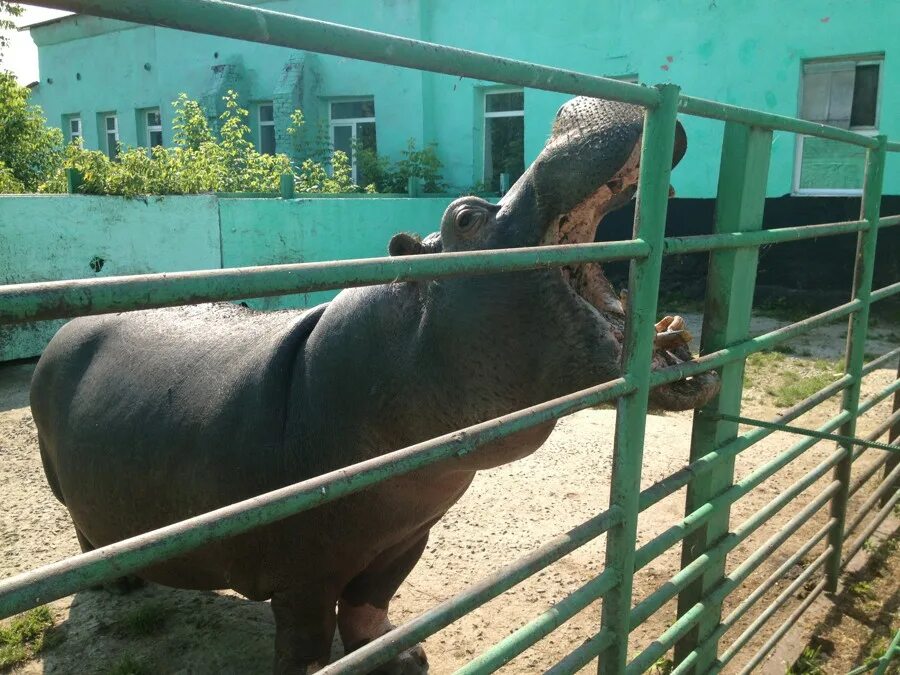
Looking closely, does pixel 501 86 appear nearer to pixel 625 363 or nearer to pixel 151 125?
pixel 151 125

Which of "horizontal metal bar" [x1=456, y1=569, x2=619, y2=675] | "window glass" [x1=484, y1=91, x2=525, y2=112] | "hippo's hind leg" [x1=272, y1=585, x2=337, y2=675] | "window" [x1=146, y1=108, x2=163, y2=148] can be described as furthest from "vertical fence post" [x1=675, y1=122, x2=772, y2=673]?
"window" [x1=146, y1=108, x2=163, y2=148]

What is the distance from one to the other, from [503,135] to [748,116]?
39.1ft

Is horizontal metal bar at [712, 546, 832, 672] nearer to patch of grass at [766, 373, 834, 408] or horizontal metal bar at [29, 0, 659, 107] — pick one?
horizontal metal bar at [29, 0, 659, 107]

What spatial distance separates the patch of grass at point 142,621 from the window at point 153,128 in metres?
16.7

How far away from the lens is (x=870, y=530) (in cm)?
380

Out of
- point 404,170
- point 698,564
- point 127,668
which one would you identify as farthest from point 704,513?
point 404,170

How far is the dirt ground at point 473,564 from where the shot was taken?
10.2ft

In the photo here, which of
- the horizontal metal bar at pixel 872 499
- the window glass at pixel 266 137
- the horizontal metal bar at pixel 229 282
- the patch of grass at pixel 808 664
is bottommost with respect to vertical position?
the patch of grass at pixel 808 664

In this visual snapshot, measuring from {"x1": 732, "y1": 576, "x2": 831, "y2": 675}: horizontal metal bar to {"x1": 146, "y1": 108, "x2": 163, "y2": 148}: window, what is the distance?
703 inches

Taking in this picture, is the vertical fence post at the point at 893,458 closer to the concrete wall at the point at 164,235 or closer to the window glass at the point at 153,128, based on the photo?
the concrete wall at the point at 164,235

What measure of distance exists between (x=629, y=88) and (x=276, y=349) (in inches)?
52.9

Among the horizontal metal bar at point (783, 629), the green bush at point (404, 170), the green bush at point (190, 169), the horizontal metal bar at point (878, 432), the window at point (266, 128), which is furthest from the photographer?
the window at point (266, 128)

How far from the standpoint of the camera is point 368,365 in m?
2.17

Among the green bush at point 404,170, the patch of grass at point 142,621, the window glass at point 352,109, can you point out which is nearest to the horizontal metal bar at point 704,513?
the patch of grass at point 142,621
